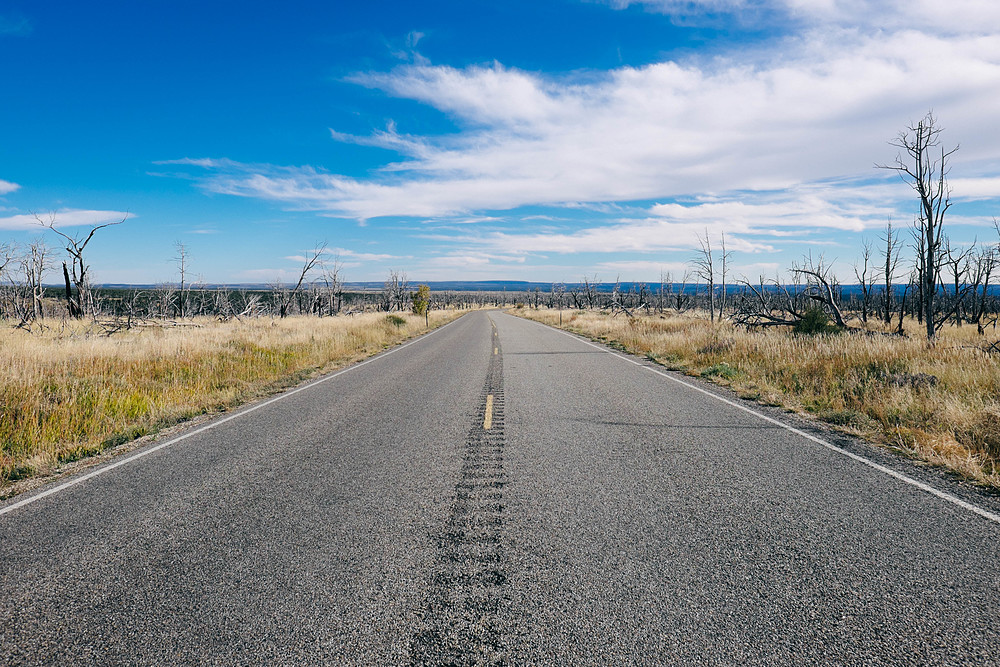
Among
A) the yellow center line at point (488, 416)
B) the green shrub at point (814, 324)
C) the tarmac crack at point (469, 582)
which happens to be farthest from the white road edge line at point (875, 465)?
the green shrub at point (814, 324)

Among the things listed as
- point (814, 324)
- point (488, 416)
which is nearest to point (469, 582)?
point (488, 416)

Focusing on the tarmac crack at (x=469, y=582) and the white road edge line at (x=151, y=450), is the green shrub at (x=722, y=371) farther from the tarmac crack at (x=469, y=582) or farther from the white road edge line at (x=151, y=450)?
the white road edge line at (x=151, y=450)

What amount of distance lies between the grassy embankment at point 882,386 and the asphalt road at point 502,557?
0.84 meters

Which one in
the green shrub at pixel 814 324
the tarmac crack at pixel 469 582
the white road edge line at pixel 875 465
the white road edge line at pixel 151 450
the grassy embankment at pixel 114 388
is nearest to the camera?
the tarmac crack at pixel 469 582

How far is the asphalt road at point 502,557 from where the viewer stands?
8.23ft

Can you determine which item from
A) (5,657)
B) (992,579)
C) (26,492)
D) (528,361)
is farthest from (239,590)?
(528,361)

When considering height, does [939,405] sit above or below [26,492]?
above

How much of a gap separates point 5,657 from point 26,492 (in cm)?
318

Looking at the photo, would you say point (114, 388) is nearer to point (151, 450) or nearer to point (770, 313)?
point (151, 450)

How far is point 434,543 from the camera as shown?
354cm

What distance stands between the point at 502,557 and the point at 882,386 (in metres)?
8.01

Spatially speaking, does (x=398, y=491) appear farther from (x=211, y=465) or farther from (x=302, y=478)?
(x=211, y=465)

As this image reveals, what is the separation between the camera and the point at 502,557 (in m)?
3.33

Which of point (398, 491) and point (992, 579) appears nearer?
point (992, 579)
